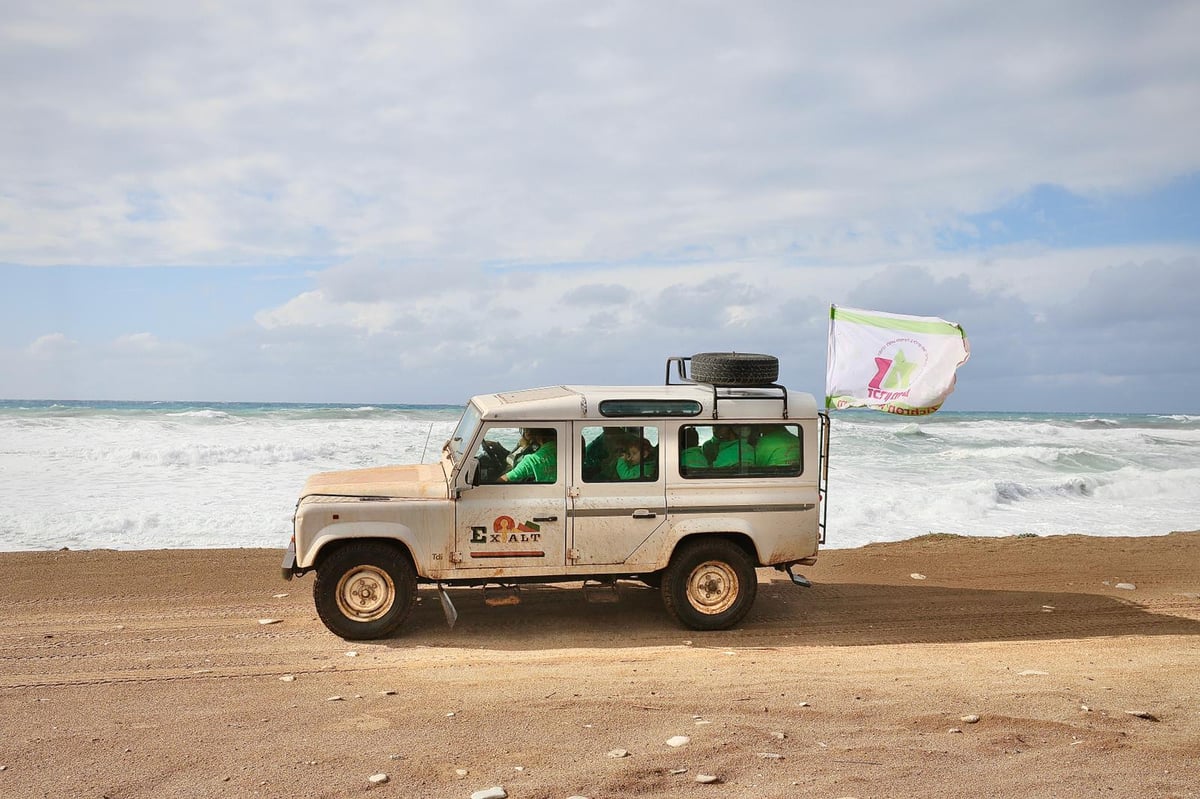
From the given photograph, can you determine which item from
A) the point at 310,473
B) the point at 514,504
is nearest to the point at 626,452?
the point at 514,504

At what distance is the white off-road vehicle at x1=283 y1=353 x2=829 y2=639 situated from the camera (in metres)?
7.84

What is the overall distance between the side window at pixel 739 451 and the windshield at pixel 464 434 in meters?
1.87

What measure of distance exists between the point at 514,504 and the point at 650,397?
1543 millimetres

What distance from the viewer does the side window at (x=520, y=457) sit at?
800cm

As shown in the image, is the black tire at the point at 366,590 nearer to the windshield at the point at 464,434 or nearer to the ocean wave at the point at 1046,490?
the windshield at the point at 464,434

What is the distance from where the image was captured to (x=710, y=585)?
8.38m

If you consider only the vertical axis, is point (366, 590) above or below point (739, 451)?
below

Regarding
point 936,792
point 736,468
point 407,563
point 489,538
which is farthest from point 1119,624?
point 407,563

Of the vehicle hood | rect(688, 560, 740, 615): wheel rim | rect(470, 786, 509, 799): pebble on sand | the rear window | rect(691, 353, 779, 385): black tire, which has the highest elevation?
rect(691, 353, 779, 385): black tire

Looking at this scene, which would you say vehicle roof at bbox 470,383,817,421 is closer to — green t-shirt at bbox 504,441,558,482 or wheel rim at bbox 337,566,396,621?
green t-shirt at bbox 504,441,558,482

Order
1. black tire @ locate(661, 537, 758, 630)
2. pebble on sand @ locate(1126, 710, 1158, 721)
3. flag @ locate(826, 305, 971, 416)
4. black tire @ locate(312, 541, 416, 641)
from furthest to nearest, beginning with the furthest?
flag @ locate(826, 305, 971, 416)
black tire @ locate(661, 537, 758, 630)
black tire @ locate(312, 541, 416, 641)
pebble on sand @ locate(1126, 710, 1158, 721)

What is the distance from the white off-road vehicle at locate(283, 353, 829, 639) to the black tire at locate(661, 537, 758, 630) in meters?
0.01

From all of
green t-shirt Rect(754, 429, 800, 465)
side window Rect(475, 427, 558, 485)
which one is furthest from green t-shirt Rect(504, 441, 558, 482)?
green t-shirt Rect(754, 429, 800, 465)

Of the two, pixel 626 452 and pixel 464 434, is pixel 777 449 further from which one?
pixel 464 434
